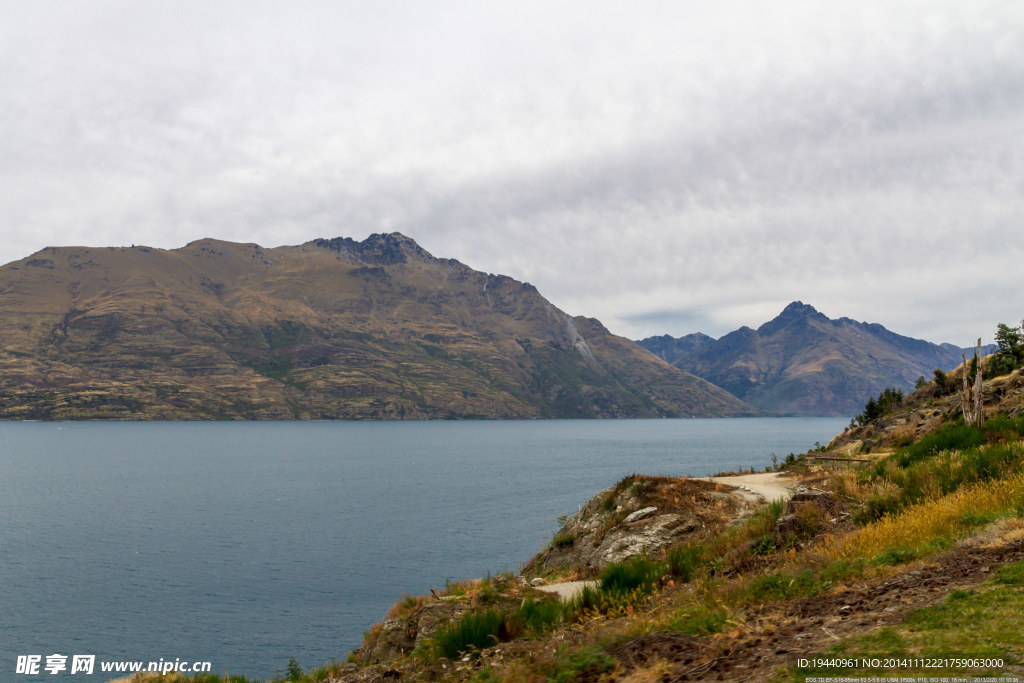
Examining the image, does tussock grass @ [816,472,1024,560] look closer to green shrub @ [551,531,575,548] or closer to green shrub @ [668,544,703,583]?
green shrub @ [668,544,703,583]

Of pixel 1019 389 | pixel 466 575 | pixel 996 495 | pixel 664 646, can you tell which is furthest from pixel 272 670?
Answer: pixel 1019 389

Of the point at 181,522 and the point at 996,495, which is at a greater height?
the point at 996,495

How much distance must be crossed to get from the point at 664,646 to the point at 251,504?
86.6 metres

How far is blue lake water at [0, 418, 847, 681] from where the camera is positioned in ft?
123

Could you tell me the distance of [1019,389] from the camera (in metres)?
31.1

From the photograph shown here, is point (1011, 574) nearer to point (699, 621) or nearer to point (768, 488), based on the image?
point (699, 621)

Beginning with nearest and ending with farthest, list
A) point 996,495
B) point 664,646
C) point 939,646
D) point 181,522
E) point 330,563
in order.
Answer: point 939,646, point 664,646, point 996,495, point 330,563, point 181,522

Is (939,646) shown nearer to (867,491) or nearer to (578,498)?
(867,491)

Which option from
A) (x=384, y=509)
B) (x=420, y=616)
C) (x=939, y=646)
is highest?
(x=939, y=646)

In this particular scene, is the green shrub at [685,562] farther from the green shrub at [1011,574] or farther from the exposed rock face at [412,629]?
the green shrub at [1011,574]

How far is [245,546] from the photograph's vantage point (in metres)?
59.6

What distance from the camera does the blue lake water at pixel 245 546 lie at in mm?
37562

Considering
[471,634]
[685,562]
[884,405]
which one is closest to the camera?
[471,634]

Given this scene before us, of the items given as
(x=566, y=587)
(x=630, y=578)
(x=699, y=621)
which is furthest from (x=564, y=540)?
(x=699, y=621)
